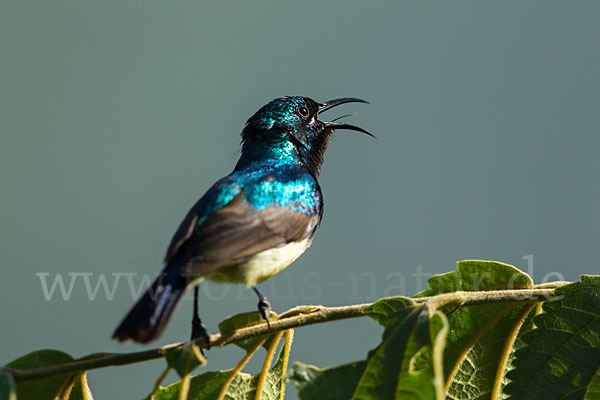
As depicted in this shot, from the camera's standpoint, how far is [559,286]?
2.61 m

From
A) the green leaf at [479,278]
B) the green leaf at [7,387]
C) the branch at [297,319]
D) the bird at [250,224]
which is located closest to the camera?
the green leaf at [7,387]

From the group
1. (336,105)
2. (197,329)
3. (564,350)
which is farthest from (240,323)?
(336,105)

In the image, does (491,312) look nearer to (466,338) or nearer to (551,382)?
(466,338)

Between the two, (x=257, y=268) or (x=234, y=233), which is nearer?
(x=234, y=233)

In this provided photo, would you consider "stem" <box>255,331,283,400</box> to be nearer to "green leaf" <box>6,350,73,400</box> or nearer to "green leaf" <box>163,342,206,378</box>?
"green leaf" <box>163,342,206,378</box>

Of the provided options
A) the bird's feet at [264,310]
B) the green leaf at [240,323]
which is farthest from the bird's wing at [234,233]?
the green leaf at [240,323]

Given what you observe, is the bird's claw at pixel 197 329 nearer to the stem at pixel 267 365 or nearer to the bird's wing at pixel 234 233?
the bird's wing at pixel 234 233

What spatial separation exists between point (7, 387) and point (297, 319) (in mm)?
1005

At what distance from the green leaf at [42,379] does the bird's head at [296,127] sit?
2782mm

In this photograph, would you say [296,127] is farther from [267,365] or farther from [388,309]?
[388,309]

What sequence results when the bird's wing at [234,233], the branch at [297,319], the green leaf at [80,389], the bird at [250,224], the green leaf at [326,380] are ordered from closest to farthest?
the green leaf at [326,380]
the branch at [297,319]
the green leaf at [80,389]
the bird at [250,224]
the bird's wing at [234,233]

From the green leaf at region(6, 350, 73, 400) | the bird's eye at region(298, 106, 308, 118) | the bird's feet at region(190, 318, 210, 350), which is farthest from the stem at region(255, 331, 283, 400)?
the bird's eye at region(298, 106, 308, 118)

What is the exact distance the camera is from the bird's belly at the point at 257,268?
3.64m

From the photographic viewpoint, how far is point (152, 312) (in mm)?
2799
